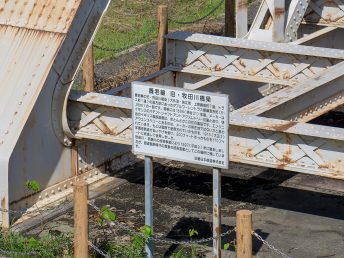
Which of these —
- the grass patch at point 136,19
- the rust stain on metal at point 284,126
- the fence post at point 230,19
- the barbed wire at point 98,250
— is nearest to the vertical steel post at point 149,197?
the barbed wire at point 98,250

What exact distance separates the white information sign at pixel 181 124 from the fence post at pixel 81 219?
744mm

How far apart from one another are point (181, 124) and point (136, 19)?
431 inches

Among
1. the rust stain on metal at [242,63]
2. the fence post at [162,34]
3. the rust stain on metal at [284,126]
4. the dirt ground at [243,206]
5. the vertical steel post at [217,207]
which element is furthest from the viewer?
the fence post at [162,34]

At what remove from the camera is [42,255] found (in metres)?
9.09

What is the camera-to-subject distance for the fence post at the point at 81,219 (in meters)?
8.27

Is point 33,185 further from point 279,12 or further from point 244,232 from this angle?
point 279,12

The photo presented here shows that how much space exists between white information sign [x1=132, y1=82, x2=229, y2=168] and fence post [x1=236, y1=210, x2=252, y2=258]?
0.82 meters

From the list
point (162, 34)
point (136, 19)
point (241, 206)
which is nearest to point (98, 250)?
point (241, 206)

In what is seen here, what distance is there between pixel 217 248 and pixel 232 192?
2454 mm

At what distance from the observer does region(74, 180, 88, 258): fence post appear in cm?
827

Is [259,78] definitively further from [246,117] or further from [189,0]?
[189,0]

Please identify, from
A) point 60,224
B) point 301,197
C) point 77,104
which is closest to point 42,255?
point 60,224

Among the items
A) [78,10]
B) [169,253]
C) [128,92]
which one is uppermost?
[78,10]

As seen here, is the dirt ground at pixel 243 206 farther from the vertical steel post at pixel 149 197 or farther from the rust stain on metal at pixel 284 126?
the rust stain on metal at pixel 284 126
